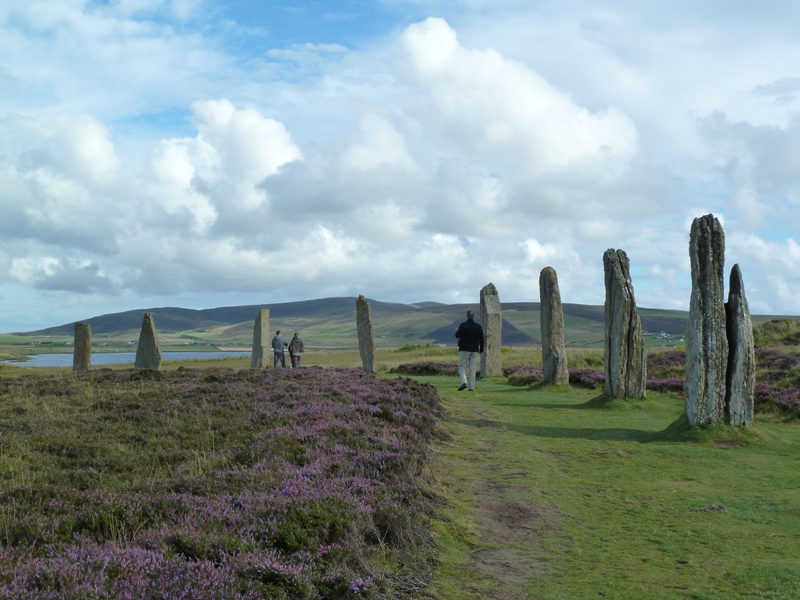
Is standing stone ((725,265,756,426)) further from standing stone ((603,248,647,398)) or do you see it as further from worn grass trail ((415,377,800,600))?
standing stone ((603,248,647,398))

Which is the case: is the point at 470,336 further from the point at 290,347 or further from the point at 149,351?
the point at 149,351

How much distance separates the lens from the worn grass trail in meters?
7.12

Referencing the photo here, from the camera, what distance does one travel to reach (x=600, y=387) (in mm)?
27125

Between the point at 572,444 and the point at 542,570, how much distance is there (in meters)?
8.11

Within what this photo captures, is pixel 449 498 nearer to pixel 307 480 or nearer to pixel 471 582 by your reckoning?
pixel 307 480

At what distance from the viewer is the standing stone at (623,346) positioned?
21609mm

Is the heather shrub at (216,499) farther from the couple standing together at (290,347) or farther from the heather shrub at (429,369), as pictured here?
the couple standing together at (290,347)

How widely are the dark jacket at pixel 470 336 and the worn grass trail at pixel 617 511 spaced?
6428 mm

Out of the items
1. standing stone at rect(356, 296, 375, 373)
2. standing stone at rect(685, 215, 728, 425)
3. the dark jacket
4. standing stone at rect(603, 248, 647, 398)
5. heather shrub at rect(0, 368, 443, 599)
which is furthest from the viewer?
standing stone at rect(356, 296, 375, 373)

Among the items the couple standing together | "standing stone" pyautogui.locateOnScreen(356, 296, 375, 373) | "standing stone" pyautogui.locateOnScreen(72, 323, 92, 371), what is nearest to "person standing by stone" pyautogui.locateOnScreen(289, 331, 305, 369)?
the couple standing together

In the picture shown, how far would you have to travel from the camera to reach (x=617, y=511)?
989 cm

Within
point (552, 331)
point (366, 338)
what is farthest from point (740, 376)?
point (366, 338)

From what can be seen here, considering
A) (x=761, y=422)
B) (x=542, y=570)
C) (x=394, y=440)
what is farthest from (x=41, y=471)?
(x=761, y=422)

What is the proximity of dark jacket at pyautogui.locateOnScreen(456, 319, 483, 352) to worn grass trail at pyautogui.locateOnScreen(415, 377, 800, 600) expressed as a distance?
6428 millimetres
